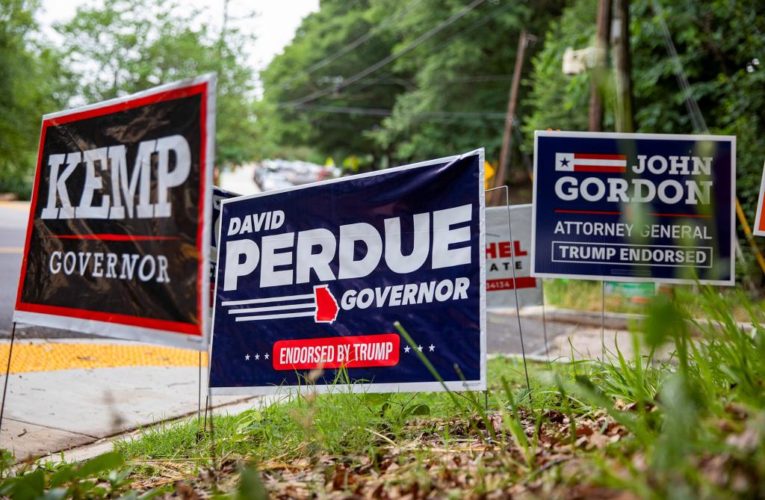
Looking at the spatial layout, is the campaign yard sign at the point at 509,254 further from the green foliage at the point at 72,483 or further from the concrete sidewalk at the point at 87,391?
the green foliage at the point at 72,483

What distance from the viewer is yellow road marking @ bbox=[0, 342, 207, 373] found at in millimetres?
6969

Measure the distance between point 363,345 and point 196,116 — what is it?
1.59 meters

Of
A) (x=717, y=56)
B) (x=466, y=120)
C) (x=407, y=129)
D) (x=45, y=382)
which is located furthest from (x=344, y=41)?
(x=45, y=382)

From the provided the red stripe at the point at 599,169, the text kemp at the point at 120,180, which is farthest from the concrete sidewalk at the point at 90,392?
the red stripe at the point at 599,169

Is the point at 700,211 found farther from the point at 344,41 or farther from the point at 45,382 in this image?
the point at 344,41

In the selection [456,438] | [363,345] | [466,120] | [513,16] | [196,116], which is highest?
[513,16]

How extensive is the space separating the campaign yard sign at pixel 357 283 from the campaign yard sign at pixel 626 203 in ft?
5.30

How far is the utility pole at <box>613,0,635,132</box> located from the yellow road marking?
315 inches

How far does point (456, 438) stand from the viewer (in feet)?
12.4

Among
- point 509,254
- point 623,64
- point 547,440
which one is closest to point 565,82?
point 623,64

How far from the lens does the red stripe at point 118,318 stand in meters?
3.44

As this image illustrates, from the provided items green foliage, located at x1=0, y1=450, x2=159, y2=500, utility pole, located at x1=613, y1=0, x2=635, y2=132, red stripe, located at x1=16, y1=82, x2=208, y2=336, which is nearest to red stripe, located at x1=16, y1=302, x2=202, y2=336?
red stripe, located at x1=16, y1=82, x2=208, y2=336

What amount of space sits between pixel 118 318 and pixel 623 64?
1112 centimetres

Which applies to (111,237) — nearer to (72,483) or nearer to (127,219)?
(127,219)
